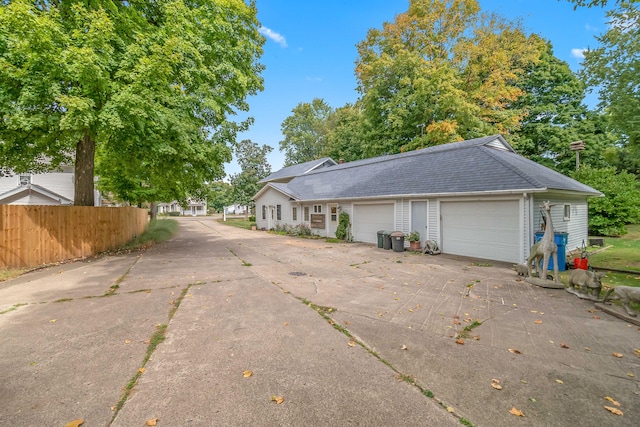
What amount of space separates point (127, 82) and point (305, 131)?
42.1 meters

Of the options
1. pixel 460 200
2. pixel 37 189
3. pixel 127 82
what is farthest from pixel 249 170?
pixel 460 200

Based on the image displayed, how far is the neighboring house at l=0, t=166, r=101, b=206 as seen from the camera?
1872cm

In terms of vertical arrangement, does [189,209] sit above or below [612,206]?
above

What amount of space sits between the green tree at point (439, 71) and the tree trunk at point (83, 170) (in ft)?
63.3

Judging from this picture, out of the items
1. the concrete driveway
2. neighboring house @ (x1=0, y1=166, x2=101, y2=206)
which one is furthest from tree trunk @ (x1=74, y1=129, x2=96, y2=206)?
neighboring house @ (x1=0, y1=166, x2=101, y2=206)

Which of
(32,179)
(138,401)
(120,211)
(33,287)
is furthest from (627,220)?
(32,179)

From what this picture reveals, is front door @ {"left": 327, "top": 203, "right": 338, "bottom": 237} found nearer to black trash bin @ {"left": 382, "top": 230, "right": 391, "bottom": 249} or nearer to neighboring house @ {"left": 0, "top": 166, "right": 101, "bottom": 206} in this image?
black trash bin @ {"left": 382, "top": 230, "right": 391, "bottom": 249}

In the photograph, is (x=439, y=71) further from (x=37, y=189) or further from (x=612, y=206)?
(x=37, y=189)

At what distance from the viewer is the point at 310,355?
356 centimetres

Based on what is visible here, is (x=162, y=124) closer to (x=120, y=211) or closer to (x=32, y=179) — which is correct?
(x=120, y=211)

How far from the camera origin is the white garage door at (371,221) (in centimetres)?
1413

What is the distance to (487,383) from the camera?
2994 mm

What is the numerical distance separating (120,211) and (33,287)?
25.7 ft

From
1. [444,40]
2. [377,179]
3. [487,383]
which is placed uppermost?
[444,40]
